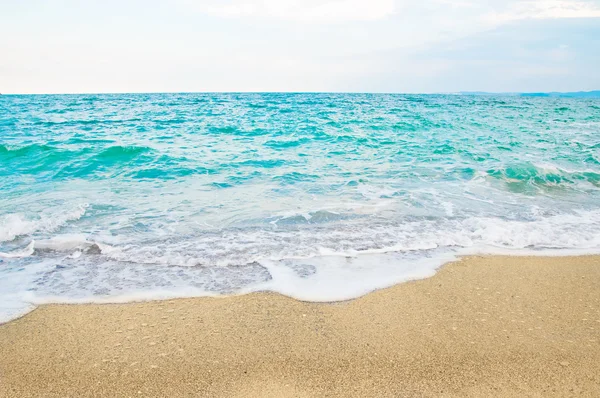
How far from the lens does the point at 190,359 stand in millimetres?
2689

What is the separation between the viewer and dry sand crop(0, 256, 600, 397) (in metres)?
2.46

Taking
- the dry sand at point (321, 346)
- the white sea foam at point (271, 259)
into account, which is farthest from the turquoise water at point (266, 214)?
the dry sand at point (321, 346)

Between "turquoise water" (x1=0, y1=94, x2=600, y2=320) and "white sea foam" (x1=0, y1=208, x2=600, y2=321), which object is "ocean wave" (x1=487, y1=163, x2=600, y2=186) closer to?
"turquoise water" (x1=0, y1=94, x2=600, y2=320)

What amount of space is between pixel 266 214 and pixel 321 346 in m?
3.61

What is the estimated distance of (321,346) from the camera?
9.35 feet

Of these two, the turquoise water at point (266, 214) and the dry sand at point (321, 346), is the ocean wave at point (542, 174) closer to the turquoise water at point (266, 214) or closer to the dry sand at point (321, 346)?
the turquoise water at point (266, 214)

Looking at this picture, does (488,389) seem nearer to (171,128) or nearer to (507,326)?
(507,326)

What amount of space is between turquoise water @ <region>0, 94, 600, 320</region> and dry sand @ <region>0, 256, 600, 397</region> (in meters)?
0.39

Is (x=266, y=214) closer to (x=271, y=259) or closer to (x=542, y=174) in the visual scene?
(x=271, y=259)

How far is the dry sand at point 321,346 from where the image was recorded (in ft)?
8.07

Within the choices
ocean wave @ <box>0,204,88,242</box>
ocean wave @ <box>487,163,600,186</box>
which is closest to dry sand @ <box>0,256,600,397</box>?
ocean wave @ <box>0,204,88,242</box>

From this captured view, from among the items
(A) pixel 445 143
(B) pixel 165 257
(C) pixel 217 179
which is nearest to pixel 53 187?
(C) pixel 217 179

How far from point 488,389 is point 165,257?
11.5 feet

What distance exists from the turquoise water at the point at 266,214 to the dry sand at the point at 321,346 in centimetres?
39
